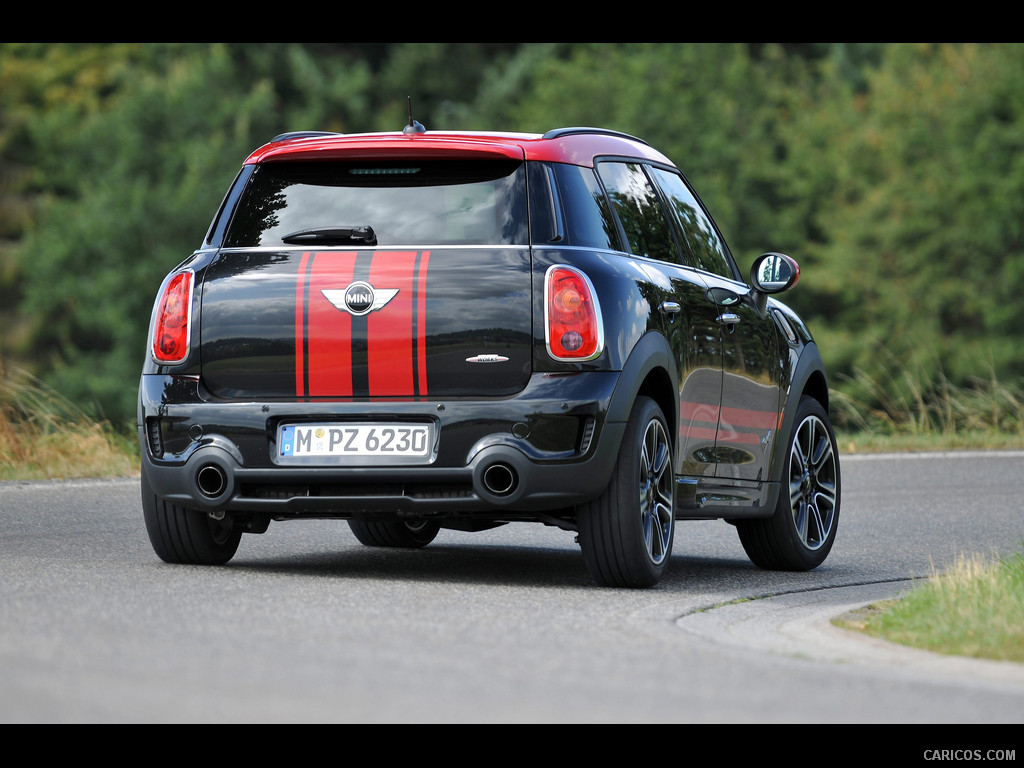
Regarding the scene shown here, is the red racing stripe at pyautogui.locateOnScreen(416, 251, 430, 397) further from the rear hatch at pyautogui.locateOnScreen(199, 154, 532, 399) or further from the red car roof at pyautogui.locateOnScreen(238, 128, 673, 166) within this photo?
the red car roof at pyautogui.locateOnScreen(238, 128, 673, 166)

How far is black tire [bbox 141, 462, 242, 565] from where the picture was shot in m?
8.16

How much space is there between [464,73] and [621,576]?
2224 inches

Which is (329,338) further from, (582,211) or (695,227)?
(695,227)

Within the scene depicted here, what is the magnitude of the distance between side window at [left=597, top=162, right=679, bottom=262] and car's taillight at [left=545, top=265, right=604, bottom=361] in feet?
2.38

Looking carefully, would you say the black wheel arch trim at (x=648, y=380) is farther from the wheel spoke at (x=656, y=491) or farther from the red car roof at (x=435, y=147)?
the red car roof at (x=435, y=147)

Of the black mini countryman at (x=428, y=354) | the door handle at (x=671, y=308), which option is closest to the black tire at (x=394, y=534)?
the black mini countryman at (x=428, y=354)

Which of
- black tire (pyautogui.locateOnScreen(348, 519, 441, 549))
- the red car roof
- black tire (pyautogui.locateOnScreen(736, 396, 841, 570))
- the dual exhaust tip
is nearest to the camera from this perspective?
the dual exhaust tip

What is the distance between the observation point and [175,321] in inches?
310

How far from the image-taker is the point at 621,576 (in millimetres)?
7723

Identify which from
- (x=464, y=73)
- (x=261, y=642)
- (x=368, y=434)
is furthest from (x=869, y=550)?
(x=464, y=73)

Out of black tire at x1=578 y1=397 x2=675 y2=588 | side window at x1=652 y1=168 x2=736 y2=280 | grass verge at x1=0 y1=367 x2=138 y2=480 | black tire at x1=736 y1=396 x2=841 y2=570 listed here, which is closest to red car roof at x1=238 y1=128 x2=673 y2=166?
side window at x1=652 y1=168 x2=736 y2=280
